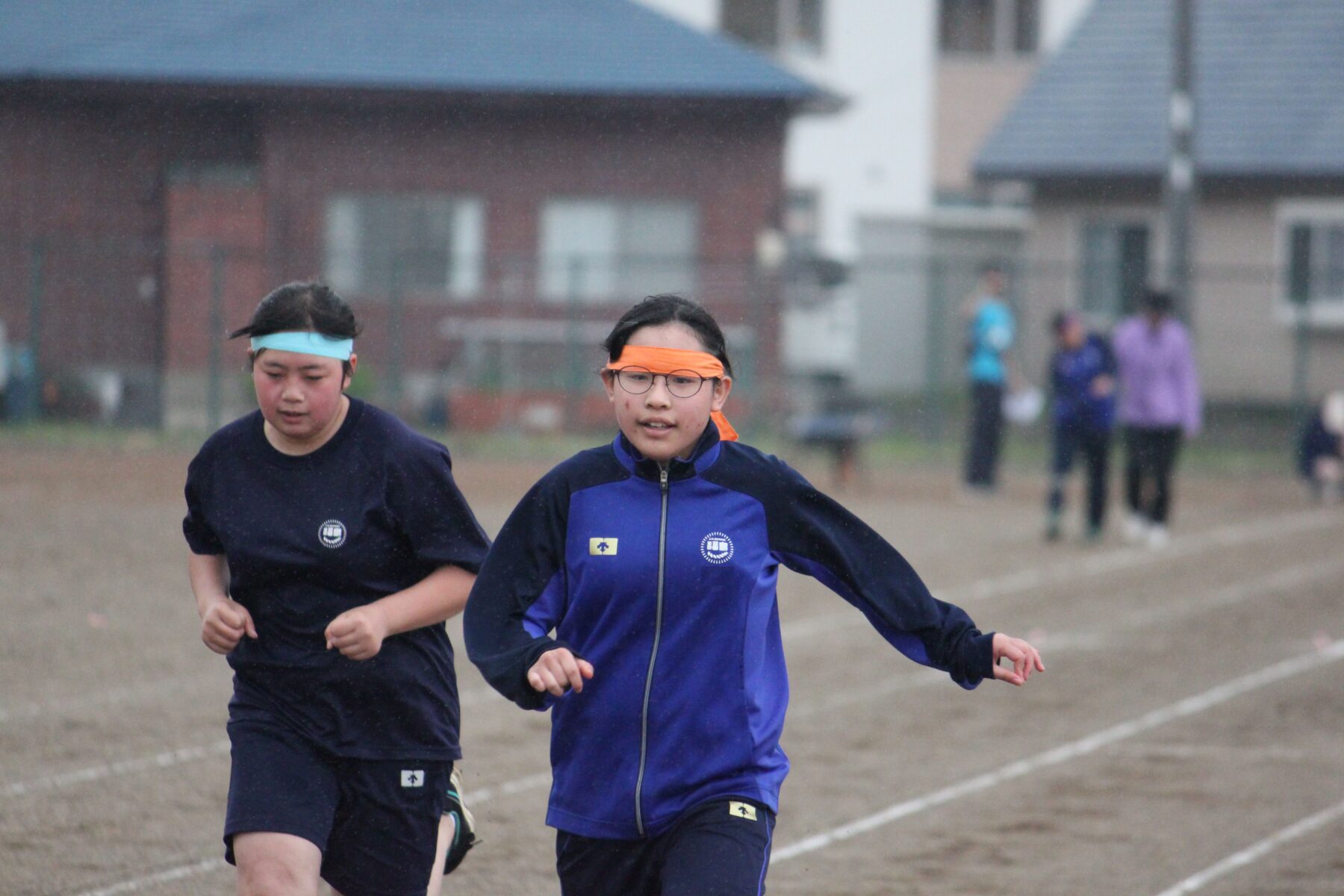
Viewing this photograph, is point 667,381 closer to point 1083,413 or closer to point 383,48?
point 1083,413

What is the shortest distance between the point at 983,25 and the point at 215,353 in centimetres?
2062

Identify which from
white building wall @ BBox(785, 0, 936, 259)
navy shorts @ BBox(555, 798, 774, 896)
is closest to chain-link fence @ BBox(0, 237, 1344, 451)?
white building wall @ BBox(785, 0, 936, 259)

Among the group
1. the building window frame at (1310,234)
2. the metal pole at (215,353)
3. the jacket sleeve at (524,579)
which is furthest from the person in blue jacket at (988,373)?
the jacket sleeve at (524,579)

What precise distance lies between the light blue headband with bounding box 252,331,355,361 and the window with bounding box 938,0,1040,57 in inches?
1417

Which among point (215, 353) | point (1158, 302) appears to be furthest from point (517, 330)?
point (1158, 302)

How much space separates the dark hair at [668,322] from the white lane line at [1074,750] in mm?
2840

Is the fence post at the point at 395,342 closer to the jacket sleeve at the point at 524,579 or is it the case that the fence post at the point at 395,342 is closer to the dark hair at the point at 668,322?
the dark hair at the point at 668,322

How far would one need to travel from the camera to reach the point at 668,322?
422cm

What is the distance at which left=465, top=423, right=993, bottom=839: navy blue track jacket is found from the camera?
4.07 m

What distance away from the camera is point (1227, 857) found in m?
6.80

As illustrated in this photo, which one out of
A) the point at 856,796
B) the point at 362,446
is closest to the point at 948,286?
the point at 856,796

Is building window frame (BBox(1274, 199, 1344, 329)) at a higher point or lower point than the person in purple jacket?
higher

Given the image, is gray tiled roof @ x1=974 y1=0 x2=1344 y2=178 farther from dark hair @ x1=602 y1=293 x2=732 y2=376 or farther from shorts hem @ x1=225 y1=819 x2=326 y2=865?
shorts hem @ x1=225 y1=819 x2=326 y2=865

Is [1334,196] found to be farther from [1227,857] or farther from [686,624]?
[686,624]
